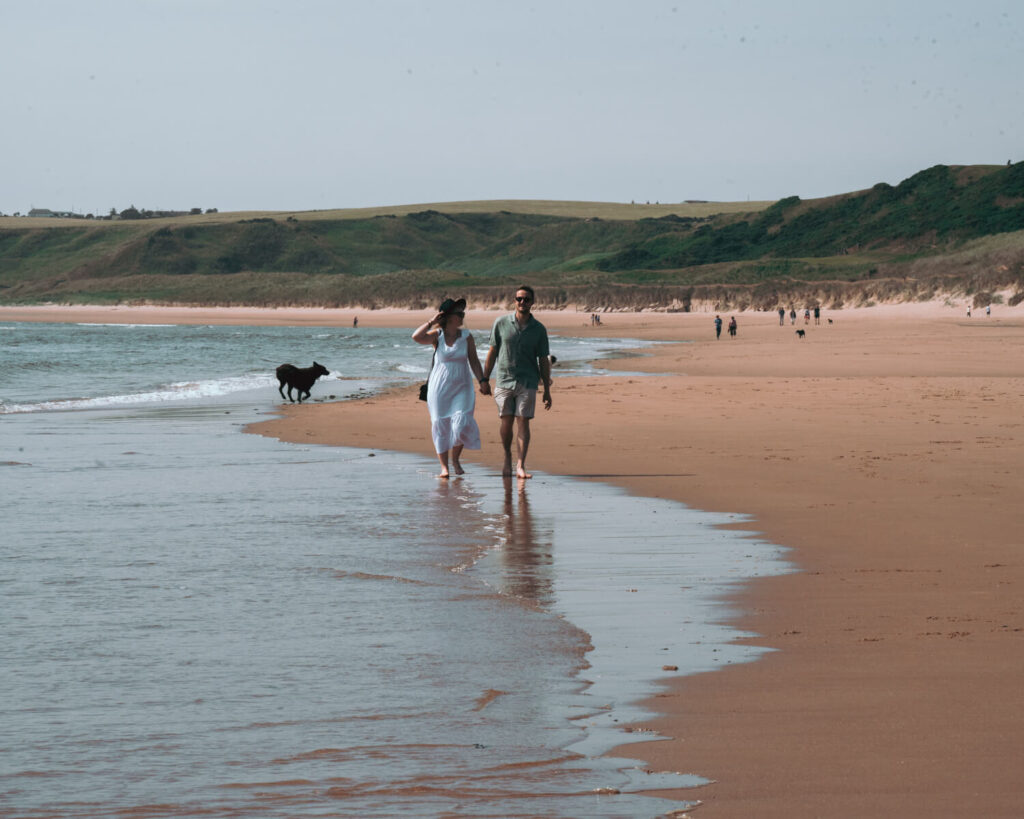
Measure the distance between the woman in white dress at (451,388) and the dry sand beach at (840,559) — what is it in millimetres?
1097

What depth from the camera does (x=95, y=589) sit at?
6.93 metres

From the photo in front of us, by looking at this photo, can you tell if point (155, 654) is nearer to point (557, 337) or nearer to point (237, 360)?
point (237, 360)

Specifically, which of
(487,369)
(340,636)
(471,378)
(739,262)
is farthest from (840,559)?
(739,262)

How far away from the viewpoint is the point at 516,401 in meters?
12.0

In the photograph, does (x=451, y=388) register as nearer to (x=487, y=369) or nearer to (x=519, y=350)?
(x=487, y=369)

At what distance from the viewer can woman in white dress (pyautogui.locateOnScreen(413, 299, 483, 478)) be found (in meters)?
11.9

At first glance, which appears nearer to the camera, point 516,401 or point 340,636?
point 340,636

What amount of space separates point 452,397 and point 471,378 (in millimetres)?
243

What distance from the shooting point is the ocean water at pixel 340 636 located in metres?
4.06

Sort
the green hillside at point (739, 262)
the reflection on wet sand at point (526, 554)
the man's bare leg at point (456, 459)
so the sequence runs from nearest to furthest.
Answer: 1. the reflection on wet sand at point (526, 554)
2. the man's bare leg at point (456, 459)
3. the green hillside at point (739, 262)

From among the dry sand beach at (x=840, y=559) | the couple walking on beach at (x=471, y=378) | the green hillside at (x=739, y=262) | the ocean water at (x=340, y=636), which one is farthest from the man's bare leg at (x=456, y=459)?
the green hillside at (x=739, y=262)

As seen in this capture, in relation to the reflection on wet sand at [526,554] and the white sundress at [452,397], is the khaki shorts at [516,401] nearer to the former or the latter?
the white sundress at [452,397]

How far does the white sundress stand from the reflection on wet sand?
56.8 inches

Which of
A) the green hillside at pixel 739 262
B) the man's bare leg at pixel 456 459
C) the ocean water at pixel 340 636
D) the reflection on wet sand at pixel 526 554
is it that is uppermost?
the green hillside at pixel 739 262
